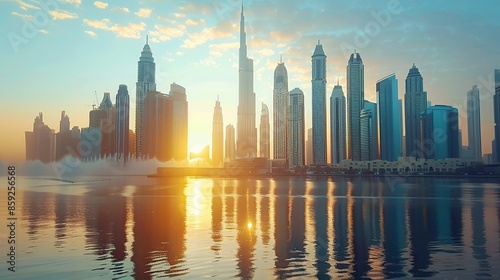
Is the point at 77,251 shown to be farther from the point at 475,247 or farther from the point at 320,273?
the point at 475,247

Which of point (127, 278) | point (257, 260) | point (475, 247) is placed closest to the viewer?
point (127, 278)

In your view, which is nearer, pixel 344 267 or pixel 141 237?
pixel 344 267

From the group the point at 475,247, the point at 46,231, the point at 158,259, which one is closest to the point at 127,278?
the point at 158,259

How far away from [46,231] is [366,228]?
4079 centimetres

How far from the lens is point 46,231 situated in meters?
47.8

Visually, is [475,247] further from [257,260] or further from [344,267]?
[257,260]

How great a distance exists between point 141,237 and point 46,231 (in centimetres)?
1395

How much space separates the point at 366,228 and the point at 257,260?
2327cm

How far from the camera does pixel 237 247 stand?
38000 millimetres

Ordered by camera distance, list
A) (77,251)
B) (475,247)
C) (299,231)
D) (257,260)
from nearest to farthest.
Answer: (257,260) < (77,251) < (475,247) < (299,231)

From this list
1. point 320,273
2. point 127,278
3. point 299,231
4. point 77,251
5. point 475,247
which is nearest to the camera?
point 127,278

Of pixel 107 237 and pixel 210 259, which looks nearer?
pixel 210 259

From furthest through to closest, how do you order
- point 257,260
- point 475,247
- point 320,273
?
point 475,247
point 257,260
point 320,273

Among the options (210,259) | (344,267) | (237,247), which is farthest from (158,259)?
(344,267)
